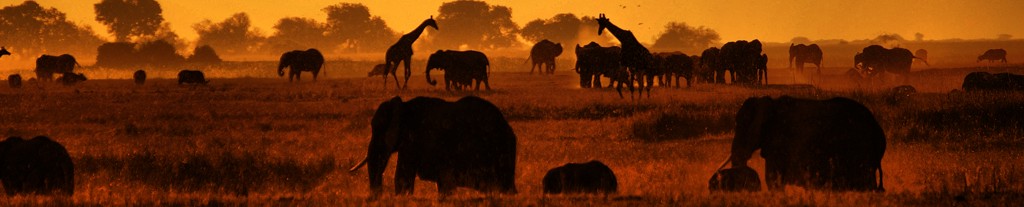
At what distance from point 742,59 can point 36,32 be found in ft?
361

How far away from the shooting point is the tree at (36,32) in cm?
13938

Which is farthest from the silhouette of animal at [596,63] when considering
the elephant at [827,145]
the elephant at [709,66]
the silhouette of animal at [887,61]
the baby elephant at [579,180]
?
the elephant at [827,145]

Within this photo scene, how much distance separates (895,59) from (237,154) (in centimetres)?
3727

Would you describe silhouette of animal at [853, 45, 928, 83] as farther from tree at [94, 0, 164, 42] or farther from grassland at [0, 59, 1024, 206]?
tree at [94, 0, 164, 42]

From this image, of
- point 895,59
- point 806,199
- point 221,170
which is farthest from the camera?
point 895,59

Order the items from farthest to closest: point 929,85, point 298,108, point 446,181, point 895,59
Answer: point 895,59
point 929,85
point 298,108
point 446,181

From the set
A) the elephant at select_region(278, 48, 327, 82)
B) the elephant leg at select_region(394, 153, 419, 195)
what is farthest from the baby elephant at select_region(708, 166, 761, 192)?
the elephant at select_region(278, 48, 327, 82)

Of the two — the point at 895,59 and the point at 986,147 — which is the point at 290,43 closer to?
the point at 895,59

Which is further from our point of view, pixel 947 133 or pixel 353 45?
pixel 353 45

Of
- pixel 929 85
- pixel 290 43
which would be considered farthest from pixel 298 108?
pixel 290 43

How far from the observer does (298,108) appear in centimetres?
3219

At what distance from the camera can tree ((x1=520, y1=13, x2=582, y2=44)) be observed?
146 meters

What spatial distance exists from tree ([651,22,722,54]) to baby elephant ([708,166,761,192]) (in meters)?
141

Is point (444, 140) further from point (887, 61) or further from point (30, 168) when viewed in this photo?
point (887, 61)
